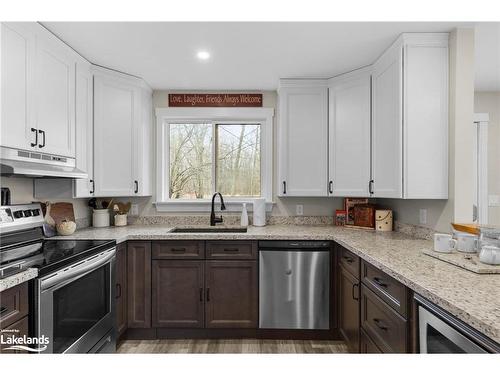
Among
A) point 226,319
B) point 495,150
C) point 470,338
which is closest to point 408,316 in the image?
point 470,338

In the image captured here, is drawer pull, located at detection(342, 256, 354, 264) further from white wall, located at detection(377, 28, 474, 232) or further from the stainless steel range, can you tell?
the stainless steel range

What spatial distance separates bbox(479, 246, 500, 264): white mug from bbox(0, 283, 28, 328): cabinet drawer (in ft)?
7.28

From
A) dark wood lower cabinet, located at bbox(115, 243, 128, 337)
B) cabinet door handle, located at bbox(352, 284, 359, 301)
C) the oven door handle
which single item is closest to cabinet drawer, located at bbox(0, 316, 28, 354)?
the oven door handle

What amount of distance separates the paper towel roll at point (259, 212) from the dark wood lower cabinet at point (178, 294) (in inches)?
31.7

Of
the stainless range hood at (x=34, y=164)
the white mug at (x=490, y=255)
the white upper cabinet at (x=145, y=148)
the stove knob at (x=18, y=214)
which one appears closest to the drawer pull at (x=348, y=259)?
the white mug at (x=490, y=255)

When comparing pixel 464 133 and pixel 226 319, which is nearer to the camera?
pixel 464 133

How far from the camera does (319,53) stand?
2447 mm

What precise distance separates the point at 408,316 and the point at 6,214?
248 cm

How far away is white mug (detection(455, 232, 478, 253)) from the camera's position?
1.74m

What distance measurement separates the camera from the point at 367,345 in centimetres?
189

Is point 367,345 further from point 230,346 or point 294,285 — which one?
point 230,346

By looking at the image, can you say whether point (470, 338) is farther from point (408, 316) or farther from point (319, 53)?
point (319, 53)

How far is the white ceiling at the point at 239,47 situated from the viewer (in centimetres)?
205

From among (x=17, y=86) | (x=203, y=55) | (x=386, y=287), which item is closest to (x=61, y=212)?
(x=17, y=86)
